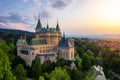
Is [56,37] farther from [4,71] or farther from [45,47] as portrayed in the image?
[4,71]

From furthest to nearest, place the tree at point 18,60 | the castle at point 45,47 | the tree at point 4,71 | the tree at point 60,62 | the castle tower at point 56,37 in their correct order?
the castle tower at point 56,37 < the castle at point 45,47 < the tree at point 18,60 < the tree at point 60,62 < the tree at point 4,71

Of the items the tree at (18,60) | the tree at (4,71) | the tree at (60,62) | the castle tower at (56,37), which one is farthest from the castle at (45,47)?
the tree at (4,71)

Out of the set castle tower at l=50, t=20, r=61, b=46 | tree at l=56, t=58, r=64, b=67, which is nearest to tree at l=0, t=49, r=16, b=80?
tree at l=56, t=58, r=64, b=67

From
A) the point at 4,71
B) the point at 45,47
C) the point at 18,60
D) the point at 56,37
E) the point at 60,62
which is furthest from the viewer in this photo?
the point at 56,37

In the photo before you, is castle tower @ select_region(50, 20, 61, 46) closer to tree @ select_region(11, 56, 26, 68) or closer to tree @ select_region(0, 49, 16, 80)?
tree @ select_region(11, 56, 26, 68)

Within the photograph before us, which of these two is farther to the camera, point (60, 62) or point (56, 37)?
point (56, 37)

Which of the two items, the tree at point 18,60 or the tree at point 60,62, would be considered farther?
the tree at point 18,60

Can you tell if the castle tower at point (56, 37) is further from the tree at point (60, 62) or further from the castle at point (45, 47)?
the tree at point (60, 62)

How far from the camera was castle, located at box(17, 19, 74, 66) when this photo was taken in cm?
4253

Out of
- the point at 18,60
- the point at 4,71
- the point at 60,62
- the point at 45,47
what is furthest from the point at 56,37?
the point at 4,71

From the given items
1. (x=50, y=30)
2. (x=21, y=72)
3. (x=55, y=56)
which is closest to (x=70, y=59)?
(x=55, y=56)

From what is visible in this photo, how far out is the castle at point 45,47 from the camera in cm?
4253

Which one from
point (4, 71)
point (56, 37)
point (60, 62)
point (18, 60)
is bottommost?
point (60, 62)

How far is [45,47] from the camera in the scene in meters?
47.9
